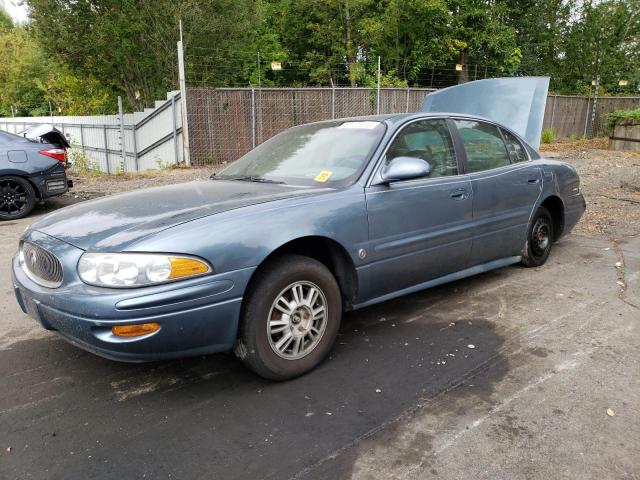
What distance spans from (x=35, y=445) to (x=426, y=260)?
2632 millimetres

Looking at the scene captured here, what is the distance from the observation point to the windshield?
12.0 feet

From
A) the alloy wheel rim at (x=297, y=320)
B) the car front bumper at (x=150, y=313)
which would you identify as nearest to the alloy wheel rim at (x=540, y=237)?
the alloy wheel rim at (x=297, y=320)

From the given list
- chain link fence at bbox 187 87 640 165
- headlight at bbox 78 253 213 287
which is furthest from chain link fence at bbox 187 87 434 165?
headlight at bbox 78 253 213 287

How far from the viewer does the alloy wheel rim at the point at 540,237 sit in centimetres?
514

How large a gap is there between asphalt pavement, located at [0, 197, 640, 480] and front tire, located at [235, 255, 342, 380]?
0.46 feet

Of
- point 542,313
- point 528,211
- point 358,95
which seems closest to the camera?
point 542,313

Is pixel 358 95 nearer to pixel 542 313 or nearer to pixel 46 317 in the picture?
pixel 542 313

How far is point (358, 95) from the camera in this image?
16375 mm

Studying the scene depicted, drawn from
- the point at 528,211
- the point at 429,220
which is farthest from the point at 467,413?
the point at 528,211

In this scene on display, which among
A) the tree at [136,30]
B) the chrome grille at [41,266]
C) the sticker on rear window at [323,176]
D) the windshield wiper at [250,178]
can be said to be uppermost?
the tree at [136,30]

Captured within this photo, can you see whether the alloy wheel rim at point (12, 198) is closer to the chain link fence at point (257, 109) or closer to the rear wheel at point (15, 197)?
the rear wheel at point (15, 197)

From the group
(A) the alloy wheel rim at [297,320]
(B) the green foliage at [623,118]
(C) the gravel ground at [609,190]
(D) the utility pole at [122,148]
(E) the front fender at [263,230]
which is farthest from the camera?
(B) the green foliage at [623,118]

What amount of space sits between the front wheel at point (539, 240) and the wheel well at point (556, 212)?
104 mm

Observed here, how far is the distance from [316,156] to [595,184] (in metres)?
8.40
